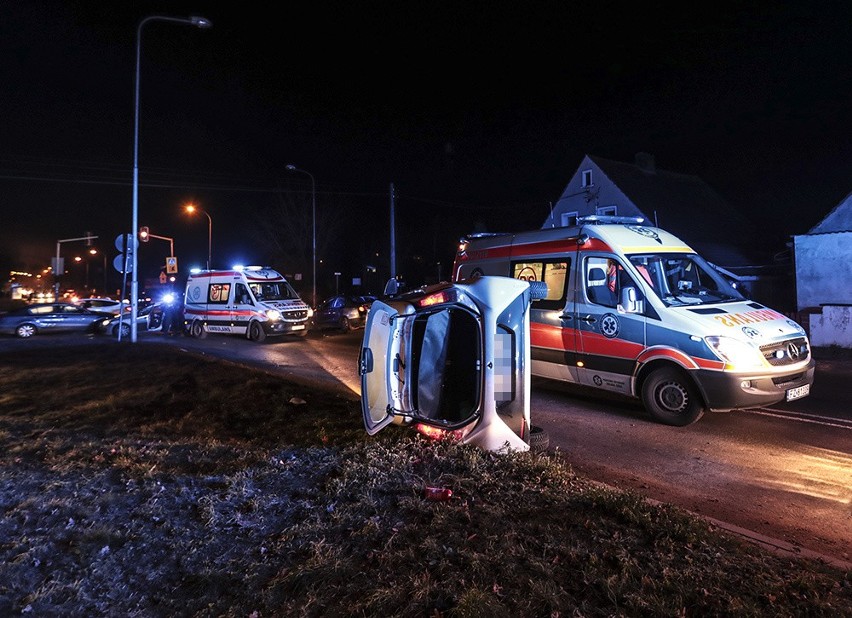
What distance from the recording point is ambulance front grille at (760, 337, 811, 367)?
6473 mm

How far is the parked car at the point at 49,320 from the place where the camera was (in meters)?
21.5

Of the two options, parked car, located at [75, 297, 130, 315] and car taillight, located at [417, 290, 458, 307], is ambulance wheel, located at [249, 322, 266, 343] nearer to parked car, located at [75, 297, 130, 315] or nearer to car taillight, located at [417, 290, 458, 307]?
parked car, located at [75, 297, 130, 315]

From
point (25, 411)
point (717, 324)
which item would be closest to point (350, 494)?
point (717, 324)

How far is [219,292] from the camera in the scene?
18.8 m

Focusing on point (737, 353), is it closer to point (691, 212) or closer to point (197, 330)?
point (197, 330)

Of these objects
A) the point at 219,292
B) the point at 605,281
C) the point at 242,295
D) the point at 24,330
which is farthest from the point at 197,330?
the point at 605,281

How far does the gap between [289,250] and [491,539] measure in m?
43.4

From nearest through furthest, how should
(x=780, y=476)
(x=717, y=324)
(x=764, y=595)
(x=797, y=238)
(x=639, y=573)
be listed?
(x=764, y=595) < (x=639, y=573) < (x=780, y=476) < (x=717, y=324) < (x=797, y=238)

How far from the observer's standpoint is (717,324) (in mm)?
6523

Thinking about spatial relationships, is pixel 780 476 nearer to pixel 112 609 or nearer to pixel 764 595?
pixel 764 595

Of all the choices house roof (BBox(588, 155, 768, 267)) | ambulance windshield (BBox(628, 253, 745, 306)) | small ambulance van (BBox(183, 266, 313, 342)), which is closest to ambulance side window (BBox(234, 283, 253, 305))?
small ambulance van (BBox(183, 266, 313, 342))

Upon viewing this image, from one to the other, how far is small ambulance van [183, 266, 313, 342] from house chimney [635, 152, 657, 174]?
24.2m

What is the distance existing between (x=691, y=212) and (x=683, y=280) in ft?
86.3

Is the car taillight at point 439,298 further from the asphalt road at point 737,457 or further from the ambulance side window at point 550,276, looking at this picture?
the ambulance side window at point 550,276
